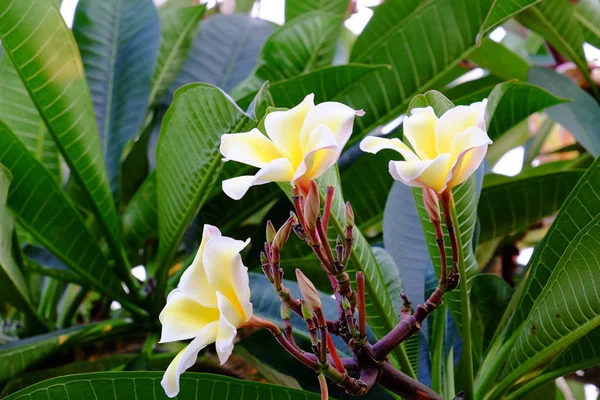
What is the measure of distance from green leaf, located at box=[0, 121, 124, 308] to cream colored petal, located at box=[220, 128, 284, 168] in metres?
0.39

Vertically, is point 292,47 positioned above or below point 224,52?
below

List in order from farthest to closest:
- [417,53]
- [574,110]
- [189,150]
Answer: [574,110] → [417,53] → [189,150]

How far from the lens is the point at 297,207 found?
0.41 meters

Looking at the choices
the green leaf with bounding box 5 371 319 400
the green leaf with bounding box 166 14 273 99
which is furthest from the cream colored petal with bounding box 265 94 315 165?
the green leaf with bounding box 166 14 273 99

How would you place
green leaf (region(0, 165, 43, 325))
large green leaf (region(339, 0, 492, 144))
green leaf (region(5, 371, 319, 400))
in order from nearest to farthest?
green leaf (region(5, 371, 319, 400))
green leaf (region(0, 165, 43, 325))
large green leaf (region(339, 0, 492, 144))

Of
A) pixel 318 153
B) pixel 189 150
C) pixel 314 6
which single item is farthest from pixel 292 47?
pixel 318 153

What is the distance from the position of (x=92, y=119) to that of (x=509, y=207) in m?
0.51

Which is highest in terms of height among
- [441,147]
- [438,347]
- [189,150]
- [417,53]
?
[417,53]

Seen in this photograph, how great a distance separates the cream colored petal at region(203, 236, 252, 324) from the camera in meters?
0.38

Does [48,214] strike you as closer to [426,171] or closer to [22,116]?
[22,116]

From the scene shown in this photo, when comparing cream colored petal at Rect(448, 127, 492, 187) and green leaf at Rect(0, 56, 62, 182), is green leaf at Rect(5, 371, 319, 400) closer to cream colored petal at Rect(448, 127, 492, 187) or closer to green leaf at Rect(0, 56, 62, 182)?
cream colored petal at Rect(448, 127, 492, 187)

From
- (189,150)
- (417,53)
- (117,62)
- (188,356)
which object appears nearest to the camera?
(188,356)

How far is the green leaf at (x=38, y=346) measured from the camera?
0.72 meters

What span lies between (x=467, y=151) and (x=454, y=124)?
0.07 feet
